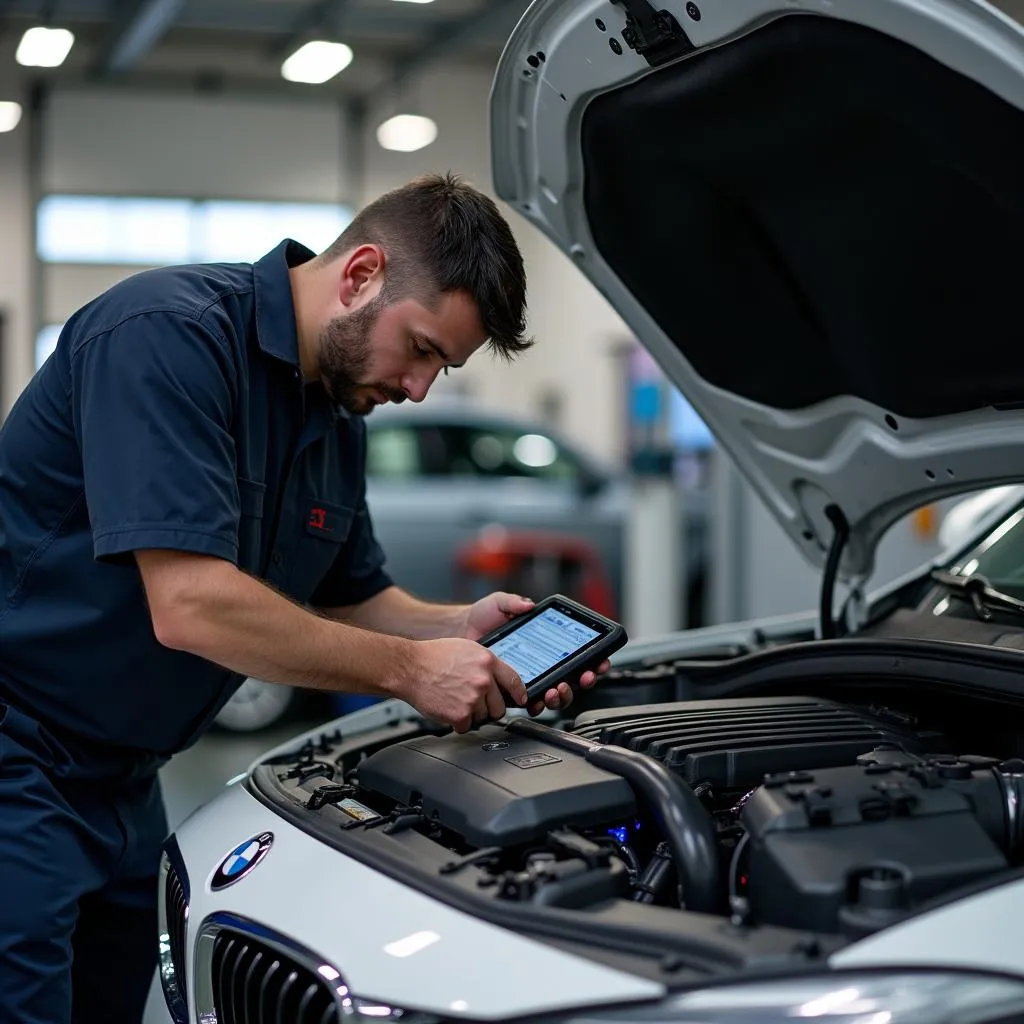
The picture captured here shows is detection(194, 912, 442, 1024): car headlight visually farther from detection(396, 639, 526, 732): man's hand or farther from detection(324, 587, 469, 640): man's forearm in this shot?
detection(324, 587, 469, 640): man's forearm

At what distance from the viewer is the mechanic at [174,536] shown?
5.44ft

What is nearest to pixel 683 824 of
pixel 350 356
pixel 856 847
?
pixel 856 847

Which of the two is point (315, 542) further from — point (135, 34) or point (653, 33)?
point (135, 34)

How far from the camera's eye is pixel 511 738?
1786mm

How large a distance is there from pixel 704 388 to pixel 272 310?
0.83 meters

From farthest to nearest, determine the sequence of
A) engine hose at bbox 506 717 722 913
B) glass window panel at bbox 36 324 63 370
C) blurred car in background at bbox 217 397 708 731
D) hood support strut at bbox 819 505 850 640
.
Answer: glass window panel at bbox 36 324 63 370 → blurred car in background at bbox 217 397 708 731 → hood support strut at bbox 819 505 850 640 → engine hose at bbox 506 717 722 913

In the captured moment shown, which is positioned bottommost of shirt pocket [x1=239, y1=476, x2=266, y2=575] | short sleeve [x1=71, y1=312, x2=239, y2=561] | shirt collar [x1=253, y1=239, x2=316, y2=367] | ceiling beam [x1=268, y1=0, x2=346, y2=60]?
shirt pocket [x1=239, y1=476, x2=266, y2=575]

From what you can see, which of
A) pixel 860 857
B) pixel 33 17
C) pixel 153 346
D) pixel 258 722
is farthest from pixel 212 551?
pixel 33 17

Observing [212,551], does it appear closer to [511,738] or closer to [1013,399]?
[511,738]

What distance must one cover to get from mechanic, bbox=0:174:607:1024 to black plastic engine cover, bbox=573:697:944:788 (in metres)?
0.14

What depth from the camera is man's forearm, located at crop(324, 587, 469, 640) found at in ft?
7.33

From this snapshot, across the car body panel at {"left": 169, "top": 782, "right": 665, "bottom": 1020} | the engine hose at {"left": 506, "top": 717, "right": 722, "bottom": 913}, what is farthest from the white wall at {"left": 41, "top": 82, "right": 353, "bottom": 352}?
the engine hose at {"left": 506, "top": 717, "right": 722, "bottom": 913}

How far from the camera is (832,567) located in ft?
7.93

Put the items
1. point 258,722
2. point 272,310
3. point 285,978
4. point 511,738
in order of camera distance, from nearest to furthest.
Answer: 1. point 285,978
2. point 511,738
3. point 272,310
4. point 258,722
